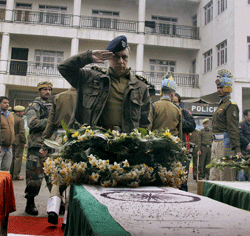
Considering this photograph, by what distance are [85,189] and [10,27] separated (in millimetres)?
21401

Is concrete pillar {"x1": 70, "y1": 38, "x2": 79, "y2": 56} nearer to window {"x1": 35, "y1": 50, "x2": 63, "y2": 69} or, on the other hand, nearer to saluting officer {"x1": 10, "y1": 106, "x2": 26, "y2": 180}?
window {"x1": 35, "y1": 50, "x2": 63, "y2": 69}

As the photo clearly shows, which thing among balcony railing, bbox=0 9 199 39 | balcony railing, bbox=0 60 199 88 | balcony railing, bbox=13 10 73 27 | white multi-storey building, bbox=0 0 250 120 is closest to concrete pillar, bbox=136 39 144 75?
white multi-storey building, bbox=0 0 250 120

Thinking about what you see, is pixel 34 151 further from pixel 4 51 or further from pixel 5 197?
pixel 4 51

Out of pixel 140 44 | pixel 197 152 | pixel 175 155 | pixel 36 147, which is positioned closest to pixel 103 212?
pixel 175 155

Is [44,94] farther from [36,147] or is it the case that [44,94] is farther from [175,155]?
[175,155]

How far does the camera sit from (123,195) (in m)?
1.76

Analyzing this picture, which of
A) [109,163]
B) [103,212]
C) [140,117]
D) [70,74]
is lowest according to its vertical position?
[103,212]

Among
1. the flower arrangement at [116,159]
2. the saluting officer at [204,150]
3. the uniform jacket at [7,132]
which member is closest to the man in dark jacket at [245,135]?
the saluting officer at [204,150]

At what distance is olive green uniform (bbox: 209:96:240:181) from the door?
18.2m

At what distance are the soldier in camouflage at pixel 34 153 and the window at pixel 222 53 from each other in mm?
16262

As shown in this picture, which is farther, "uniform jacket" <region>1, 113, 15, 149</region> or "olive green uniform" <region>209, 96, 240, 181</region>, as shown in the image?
"uniform jacket" <region>1, 113, 15, 149</region>

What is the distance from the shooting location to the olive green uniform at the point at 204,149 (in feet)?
36.6

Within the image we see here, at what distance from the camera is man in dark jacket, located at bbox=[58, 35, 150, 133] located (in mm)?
2809

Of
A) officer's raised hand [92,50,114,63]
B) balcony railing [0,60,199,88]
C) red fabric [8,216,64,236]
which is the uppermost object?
balcony railing [0,60,199,88]
